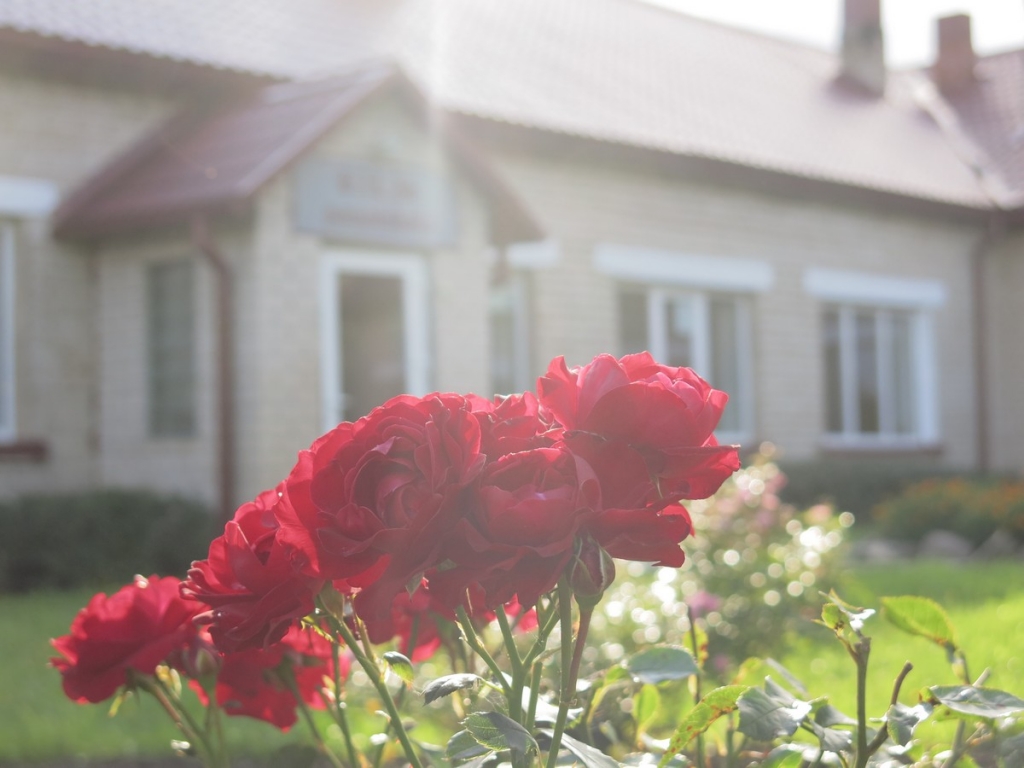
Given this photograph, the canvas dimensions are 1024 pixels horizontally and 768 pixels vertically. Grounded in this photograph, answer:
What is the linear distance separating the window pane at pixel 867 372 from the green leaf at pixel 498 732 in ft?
51.0

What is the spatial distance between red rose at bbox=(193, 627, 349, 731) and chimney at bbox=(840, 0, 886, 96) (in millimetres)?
19157

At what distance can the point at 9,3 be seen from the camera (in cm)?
1053

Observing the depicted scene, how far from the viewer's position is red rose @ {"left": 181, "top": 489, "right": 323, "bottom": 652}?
4.66 ft

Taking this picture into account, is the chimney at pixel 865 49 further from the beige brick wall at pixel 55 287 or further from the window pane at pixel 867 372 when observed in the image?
the beige brick wall at pixel 55 287

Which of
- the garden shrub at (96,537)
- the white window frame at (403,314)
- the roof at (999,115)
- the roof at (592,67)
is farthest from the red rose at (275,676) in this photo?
the roof at (999,115)

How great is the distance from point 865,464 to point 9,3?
10.1 meters

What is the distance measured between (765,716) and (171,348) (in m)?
9.79

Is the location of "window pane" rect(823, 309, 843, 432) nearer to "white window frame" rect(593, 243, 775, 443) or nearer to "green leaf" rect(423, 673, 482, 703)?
"white window frame" rect(593, 243, 775, 443)

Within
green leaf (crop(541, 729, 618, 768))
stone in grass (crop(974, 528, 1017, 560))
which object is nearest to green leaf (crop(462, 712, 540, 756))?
green leaf (crop(541, 729, 618, 768))

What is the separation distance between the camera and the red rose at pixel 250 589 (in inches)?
55.9

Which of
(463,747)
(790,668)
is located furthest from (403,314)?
(463,747)

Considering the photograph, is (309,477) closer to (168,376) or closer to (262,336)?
(262,336)

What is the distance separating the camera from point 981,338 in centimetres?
1736

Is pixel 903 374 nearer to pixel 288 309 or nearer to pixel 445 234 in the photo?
pixel 445 234
